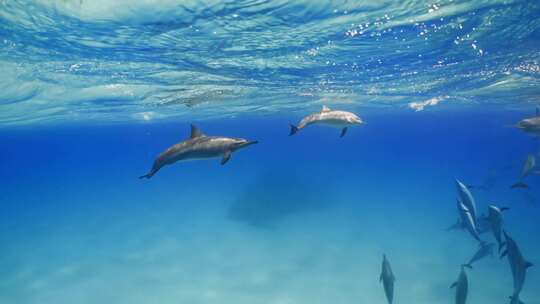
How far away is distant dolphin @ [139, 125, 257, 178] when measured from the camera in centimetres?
654

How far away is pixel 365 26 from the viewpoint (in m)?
12.4

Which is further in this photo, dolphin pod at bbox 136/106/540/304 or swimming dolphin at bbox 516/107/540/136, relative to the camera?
swimming dolphin at bbox 516/107/540/136

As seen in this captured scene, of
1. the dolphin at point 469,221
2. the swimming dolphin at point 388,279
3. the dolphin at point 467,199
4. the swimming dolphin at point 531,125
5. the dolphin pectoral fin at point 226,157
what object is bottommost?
the swimming dolphin at point 388,279

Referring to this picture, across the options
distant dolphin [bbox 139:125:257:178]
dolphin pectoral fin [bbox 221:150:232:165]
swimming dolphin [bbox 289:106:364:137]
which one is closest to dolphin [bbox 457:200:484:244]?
swimming dolphin [bbox 289:106:364:137]

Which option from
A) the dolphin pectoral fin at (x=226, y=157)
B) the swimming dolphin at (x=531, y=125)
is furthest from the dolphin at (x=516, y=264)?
the dolphin pectoral fin at (x=226, y=157)

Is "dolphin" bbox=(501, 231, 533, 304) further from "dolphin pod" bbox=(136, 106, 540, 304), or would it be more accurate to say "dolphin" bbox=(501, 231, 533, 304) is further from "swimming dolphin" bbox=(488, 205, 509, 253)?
"swimming dolphin" bbox=(488, 205, 509, 253)

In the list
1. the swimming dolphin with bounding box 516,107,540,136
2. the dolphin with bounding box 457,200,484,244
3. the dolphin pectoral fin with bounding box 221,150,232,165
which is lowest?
the dolphin with bounding box 457,200,484,244

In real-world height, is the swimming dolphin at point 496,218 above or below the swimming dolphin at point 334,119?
below

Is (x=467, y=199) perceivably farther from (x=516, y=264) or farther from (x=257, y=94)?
(x=257, y=94)

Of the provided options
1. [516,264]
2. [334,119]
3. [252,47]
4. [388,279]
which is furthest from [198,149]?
[252,47]

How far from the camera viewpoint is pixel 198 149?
6844mm

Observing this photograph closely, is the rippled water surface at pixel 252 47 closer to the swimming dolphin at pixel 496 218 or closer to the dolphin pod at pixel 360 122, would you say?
the dolphin pod at pixel 360 122

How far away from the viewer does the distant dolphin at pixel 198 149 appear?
21.5 ft

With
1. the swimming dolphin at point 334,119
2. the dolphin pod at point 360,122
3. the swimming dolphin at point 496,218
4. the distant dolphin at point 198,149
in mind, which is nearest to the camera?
the distant dolphin at point 198,149
